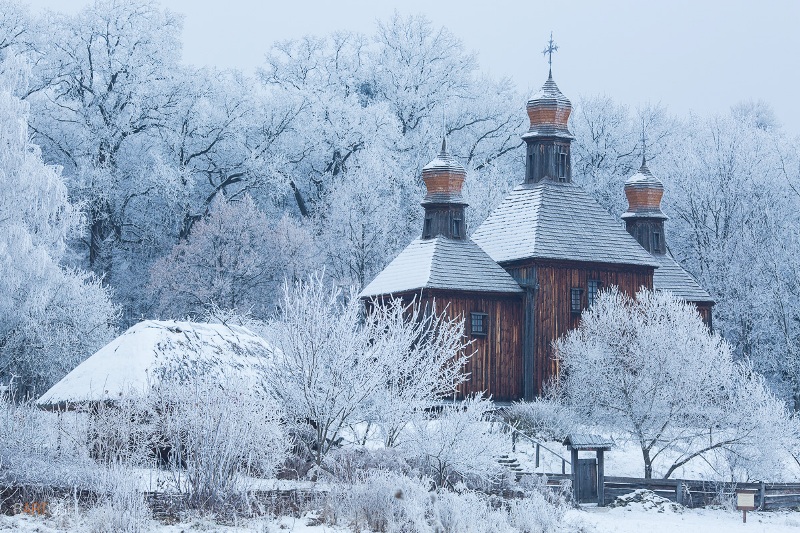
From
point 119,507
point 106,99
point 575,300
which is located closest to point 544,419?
point 575,300

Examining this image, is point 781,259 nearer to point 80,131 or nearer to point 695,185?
point 695,185

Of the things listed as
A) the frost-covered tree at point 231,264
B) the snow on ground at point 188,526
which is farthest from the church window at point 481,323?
the snow on ground at point 188,526

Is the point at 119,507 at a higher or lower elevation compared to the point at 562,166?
lower

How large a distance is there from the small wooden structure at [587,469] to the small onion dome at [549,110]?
15394 mm

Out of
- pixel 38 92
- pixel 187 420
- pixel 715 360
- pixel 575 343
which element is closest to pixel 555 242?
pixel 575 343

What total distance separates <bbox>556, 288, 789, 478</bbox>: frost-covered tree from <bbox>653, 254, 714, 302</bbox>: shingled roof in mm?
8641

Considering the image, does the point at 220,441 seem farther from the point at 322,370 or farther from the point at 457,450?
the point at 457,450

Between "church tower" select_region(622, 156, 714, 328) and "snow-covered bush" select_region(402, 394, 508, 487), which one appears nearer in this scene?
"snow-covered bush" select_region(402, 394, 508, 487)

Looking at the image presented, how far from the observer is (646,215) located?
45.8 m

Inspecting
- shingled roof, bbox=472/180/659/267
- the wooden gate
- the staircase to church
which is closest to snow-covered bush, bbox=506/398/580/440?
the staircase to church

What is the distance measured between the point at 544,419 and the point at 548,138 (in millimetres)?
11119

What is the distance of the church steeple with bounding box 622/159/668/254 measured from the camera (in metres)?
45.9

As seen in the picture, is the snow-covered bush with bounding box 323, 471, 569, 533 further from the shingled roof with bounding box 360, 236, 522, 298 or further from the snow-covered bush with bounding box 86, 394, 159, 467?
the shingled roof with bounding box 360, 236, 522, 298

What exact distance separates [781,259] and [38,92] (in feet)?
99.2
